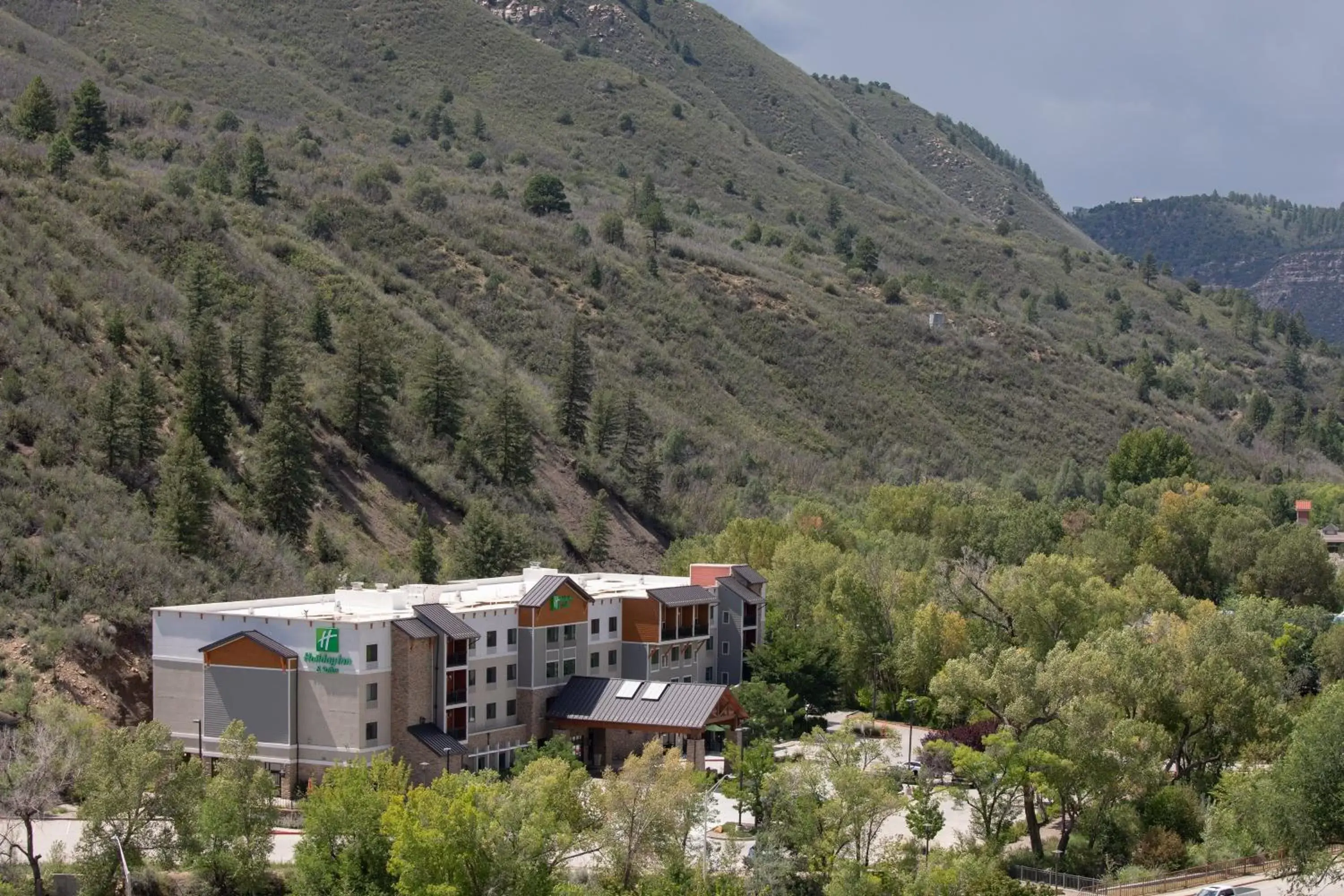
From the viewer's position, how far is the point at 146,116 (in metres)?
141

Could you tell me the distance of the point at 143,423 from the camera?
68.4 meters

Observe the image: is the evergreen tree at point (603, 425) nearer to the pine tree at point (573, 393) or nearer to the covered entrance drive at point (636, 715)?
the pine tree at point (573, 393)

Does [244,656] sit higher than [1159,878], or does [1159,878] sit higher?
[244,656]

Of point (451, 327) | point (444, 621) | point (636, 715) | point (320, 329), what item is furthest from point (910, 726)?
point (451, 327)

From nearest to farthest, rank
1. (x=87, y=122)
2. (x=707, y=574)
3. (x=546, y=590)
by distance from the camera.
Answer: (x=546, y=590) → (x=707, y=574) → (x=87, y=122)

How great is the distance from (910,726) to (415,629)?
65.6ft

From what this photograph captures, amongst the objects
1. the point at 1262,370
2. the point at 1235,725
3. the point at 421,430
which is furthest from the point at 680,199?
the point at 1235,725

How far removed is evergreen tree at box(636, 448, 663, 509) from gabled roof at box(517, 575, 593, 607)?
38.4m

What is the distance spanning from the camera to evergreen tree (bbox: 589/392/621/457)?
4072 inches

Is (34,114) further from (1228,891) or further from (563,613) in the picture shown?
(1228,891)

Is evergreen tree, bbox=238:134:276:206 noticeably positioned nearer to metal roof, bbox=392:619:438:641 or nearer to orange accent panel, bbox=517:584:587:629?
orange accent panel, bbox=517:584:587:629

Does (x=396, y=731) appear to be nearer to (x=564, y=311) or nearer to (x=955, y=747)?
(x=955, y=747)

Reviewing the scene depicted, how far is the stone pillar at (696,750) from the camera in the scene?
190 ft

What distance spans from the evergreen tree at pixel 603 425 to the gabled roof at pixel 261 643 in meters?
50.5
